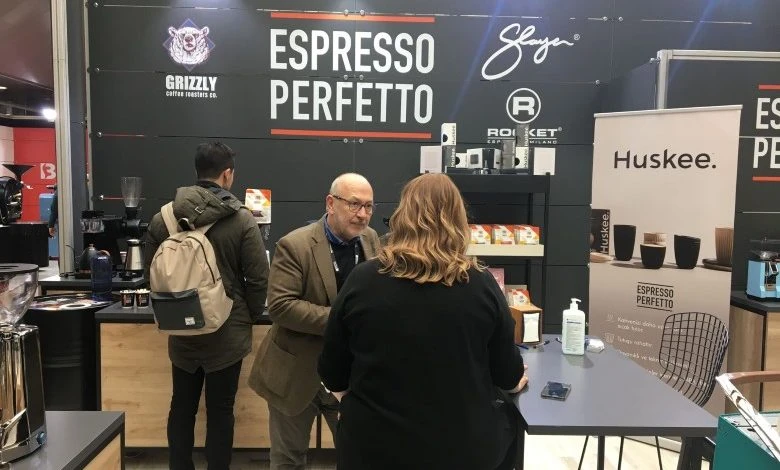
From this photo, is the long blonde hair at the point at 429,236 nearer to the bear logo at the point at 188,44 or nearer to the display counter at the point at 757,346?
the display counter at the point at 757,346

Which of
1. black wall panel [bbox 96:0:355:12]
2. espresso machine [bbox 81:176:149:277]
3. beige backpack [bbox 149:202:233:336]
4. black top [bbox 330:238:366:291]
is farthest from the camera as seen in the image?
black wall panel [bbox 96:0:355:12]

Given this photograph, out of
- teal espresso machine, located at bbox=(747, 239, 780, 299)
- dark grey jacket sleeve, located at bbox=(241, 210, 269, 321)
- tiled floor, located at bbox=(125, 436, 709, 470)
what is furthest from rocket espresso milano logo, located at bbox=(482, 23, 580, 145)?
dark grey jacket sleeve, located at bbox=(241, 210, 269, 321)

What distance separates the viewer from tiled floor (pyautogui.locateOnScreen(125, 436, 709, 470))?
3.23 metres

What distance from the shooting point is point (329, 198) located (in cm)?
225

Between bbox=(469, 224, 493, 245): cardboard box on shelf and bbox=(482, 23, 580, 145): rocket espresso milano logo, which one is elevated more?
bbox=(482, 23, 580, 145): rocket espresso milano logo

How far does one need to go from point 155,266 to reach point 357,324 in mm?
1320

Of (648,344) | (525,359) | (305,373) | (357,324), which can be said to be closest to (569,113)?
(648,344)

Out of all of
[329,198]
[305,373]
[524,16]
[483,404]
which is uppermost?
[524,16]

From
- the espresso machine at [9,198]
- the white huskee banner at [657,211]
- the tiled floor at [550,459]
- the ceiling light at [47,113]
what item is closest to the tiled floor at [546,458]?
the tiled floor at [550,459]

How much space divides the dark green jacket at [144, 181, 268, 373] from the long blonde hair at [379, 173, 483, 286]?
1.19 metres

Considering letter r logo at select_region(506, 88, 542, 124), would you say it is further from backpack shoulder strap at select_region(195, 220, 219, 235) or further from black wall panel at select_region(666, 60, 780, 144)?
backpack shoulder strap at select_region(195, 220, 219, 235)

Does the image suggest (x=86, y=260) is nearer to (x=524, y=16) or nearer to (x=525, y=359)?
(x=525, y=359)

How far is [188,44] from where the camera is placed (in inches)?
161

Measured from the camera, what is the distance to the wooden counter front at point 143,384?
10.2ft
